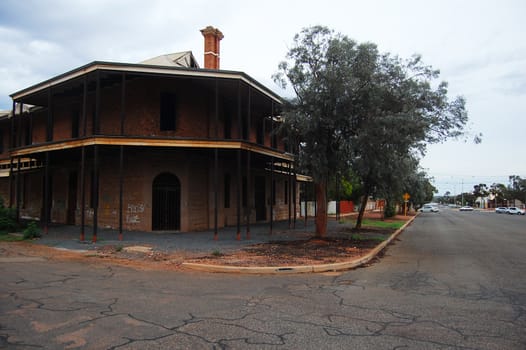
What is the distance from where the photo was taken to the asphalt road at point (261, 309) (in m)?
4.89

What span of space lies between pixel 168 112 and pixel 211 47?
5491 millimetres

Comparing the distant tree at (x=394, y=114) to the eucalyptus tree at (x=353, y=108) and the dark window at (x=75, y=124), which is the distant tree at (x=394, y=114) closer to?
the eucalyptus tree at (x=353, y=108)

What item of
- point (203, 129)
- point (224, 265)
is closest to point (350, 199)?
point (203, 129)

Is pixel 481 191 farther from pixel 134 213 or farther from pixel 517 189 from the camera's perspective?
pixel 134 213

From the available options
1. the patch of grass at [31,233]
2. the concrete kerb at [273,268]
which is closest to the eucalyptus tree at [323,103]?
the concrete kerb at [273,268]

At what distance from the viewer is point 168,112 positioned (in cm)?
1900

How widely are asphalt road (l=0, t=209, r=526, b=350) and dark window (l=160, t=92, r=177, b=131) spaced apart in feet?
31.5

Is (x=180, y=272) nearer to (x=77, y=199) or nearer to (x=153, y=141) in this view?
(x=153, y=141)

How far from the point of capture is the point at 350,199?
56406 millimetres

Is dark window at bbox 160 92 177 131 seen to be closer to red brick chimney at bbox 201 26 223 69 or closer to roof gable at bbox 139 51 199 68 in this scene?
roof gable at bbox 139 51 199 68

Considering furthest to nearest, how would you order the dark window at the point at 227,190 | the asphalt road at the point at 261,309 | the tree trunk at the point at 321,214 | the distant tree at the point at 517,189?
1. the distant tree at the point at 517,189
2. the dark window at the point at 227,190
3. the tree trunk at the point at 321,214
4. the asphalt road at the point at 261,309

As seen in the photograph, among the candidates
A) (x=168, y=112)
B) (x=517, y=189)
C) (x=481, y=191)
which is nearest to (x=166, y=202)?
(x=168, y=112)

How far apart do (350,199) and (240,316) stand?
170ft

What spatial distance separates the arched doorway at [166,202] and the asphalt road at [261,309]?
26.8 feet
